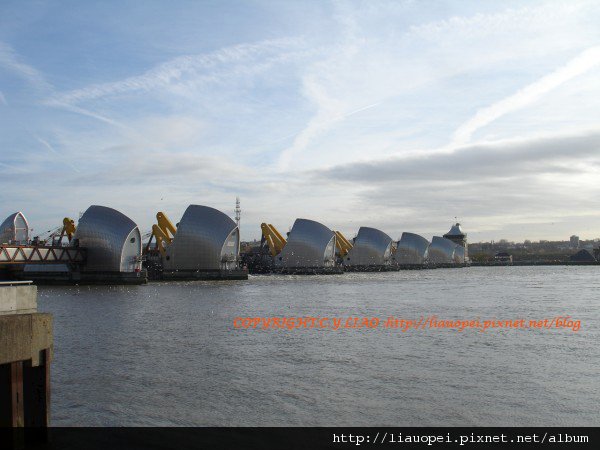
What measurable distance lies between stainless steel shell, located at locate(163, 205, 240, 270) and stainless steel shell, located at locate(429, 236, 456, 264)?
3671 inches

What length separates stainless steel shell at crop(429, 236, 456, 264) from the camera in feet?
516

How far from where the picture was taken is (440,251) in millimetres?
159000

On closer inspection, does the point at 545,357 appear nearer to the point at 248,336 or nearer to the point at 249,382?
the point at 249,382

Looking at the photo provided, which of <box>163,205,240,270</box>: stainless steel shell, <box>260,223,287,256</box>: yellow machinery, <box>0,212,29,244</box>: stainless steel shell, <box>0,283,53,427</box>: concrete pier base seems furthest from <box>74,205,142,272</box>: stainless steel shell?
<box>0,283,53,427</box>: concrete pier base

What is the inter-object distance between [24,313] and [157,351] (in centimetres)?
979

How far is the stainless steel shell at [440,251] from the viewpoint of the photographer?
516 ft

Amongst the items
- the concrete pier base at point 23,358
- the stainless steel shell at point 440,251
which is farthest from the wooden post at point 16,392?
the stainless steel shell at point 440,251

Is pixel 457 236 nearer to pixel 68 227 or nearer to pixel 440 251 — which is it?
pixel 440 251

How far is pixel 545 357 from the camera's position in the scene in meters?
17.4

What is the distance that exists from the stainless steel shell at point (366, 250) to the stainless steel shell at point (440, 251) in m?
41.2

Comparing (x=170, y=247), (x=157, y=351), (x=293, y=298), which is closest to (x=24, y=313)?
(x=157, y=351)

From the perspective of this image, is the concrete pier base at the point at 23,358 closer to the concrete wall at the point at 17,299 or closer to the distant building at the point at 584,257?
the concrete wall at the point at 17,299

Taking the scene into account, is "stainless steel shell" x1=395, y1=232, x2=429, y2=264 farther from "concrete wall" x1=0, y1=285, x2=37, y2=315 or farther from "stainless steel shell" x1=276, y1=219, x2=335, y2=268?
"concrete wall" x1=0, y1=285, x2=37, y2=315
